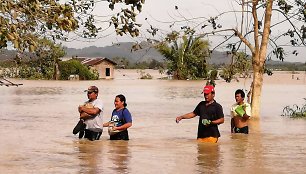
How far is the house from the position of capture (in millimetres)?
69688

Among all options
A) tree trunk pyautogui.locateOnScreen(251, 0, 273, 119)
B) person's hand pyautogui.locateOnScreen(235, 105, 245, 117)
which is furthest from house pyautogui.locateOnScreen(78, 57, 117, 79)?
person's hand pyautogui.locateOnScreen(235, 105, 245, 117)

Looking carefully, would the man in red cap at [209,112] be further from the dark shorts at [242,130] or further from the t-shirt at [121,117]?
the dark shorts at [242,130]

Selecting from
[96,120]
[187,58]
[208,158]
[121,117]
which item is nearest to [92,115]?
[96,120]

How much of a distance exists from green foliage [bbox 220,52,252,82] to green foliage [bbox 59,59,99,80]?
4386 cm

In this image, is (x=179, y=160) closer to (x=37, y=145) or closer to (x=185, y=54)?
(x=37, y=145)

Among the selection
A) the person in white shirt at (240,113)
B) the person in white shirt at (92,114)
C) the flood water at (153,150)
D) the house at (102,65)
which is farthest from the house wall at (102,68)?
the person in white shirt at (92,114)

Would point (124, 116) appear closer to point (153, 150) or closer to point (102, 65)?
point (153, 150)

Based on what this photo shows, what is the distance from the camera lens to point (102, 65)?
232 feet

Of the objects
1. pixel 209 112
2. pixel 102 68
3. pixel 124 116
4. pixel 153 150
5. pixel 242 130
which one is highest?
pixel 102 68

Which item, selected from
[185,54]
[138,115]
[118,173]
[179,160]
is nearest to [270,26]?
[138,115]

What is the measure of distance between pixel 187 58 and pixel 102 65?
42.2 feet

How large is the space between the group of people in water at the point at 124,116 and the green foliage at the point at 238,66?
8094 millimetres

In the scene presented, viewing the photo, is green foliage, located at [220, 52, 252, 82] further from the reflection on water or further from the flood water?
the reflection on water

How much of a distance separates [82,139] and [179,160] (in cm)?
299
